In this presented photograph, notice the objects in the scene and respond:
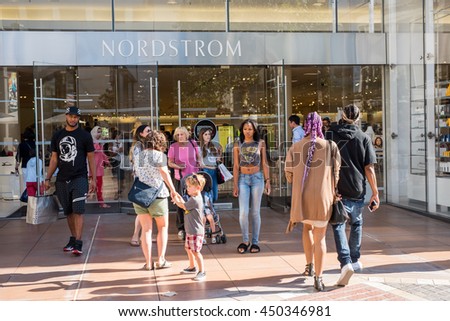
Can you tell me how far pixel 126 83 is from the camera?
38.8ft

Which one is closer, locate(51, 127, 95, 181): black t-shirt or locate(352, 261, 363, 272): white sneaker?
locate(352, 261, 363, 272): white sneaker

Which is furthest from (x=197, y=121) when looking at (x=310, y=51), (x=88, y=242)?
(x=88, y=242)

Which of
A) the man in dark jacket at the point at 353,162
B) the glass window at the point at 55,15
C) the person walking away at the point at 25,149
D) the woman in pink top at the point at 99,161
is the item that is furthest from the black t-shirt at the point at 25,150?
the man in dark jacket at the point at 353,162

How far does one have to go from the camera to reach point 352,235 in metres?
6.48

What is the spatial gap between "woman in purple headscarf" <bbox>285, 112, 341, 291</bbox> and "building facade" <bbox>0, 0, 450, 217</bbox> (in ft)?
17.3

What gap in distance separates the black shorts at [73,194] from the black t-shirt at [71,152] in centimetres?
7

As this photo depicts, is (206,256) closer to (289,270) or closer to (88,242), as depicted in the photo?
(289,270)

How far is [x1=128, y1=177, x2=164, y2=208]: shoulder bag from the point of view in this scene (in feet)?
21.6

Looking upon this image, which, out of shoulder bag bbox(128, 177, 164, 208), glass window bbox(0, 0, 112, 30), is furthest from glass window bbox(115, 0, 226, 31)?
shoulder bag bbox(128, 177, 164, 208)

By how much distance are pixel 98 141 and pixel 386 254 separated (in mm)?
7017

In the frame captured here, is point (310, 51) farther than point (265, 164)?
Yes

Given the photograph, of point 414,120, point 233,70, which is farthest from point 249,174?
point 233,70

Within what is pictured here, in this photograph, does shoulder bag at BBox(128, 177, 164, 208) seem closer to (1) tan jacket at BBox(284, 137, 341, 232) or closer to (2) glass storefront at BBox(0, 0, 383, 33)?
(1) tan jacket at BBox(284, 137, 341, 232)

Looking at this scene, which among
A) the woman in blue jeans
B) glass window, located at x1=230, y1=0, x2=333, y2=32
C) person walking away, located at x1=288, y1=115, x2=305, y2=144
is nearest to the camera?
the woman in blue jeans
